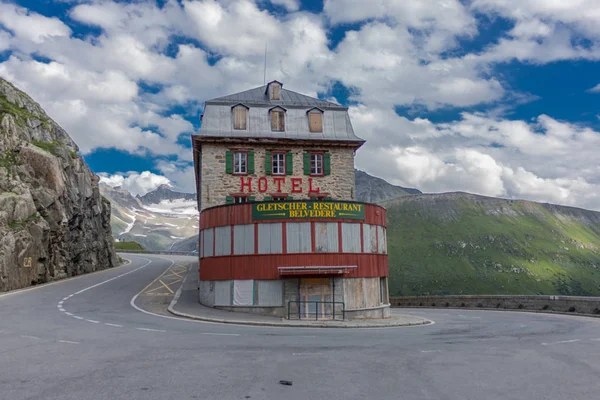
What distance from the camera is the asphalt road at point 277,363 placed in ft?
29.0

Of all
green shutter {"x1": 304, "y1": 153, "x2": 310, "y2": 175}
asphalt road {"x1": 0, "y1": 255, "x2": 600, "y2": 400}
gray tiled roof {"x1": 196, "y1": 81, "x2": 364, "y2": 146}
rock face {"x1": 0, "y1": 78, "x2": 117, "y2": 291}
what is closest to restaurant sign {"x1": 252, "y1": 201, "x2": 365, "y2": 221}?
→ asphalt road {"x1": 0, "y1": 255, "x2": 600, "y2": 400}

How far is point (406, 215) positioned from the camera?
194125 millimetres

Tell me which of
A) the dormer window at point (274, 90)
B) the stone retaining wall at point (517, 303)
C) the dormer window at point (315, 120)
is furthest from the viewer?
the dormer window at point (274, 90)

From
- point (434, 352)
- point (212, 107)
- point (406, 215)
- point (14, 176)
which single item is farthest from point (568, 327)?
point (406, 215)

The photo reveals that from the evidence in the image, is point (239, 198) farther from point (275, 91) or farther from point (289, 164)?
point (275, 91)

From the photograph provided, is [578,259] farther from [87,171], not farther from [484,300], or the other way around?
[87,171]

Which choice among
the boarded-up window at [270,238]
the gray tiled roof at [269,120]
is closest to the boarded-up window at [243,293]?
the boarded-up window at [270,238]

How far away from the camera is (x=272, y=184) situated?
121 ft

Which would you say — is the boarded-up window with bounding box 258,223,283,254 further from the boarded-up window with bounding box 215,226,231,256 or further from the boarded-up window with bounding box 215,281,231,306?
the boarded-up window with bounding box 215,281,231,306

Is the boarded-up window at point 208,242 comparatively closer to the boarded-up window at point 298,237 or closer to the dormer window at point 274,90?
the boarded-up window at point 298,237

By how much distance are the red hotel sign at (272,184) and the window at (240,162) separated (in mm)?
570

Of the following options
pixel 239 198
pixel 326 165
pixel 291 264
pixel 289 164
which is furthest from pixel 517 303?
pixel 239 198

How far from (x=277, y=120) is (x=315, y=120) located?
9.64 feet

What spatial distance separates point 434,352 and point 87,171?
46916mm
